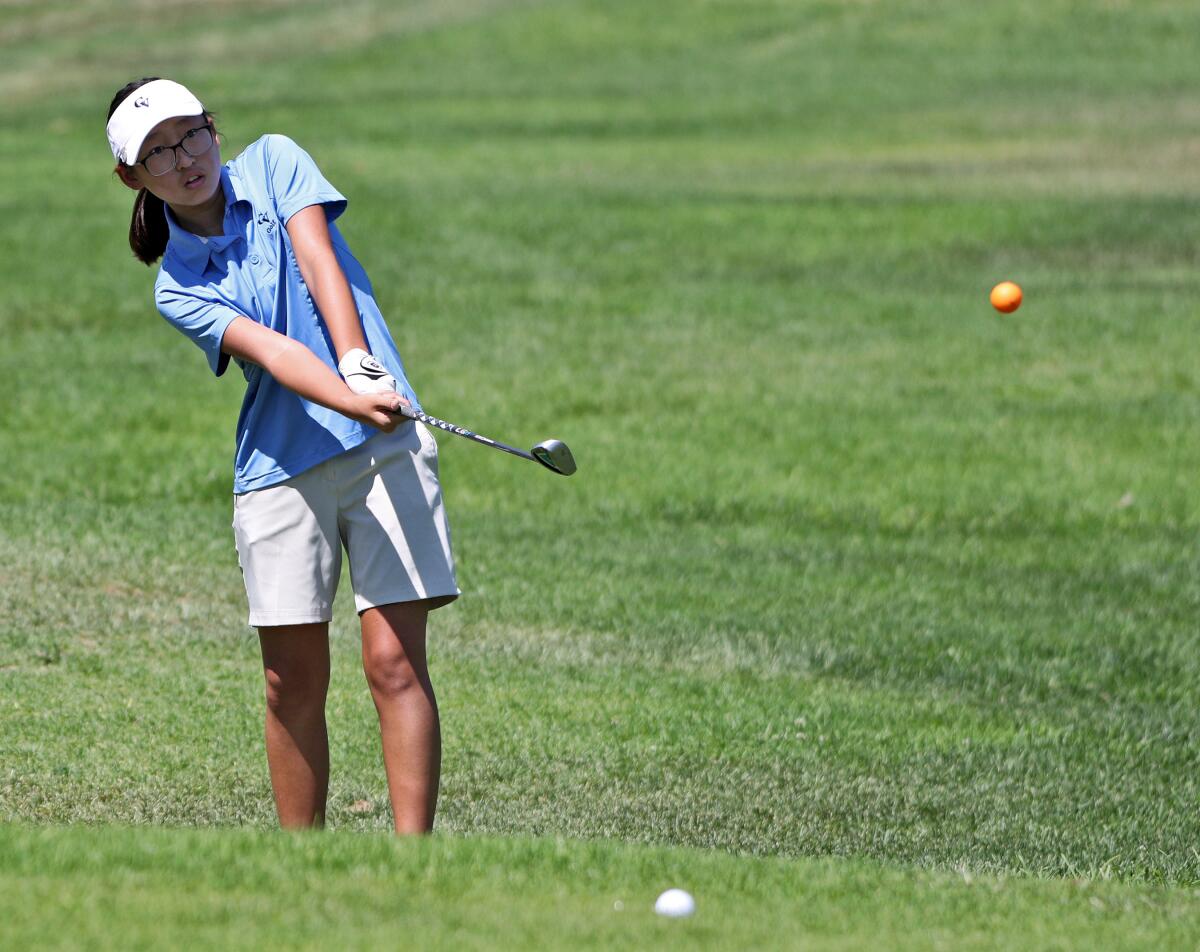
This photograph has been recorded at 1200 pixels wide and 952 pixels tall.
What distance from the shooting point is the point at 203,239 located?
5.11 meters

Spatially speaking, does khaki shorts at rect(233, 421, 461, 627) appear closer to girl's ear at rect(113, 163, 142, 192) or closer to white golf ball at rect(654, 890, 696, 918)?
girl's ear at rect(113, 163, 142, 192)

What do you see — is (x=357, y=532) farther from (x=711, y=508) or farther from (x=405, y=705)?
(x=711, y=508)

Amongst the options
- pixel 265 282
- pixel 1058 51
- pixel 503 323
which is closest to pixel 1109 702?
pixel 265 282

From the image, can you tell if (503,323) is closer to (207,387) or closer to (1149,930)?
(207,387)

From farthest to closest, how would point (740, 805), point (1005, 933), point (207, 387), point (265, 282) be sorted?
point (207, 387) < point (740, 805) < point (265, 282) < point (1005, 933)

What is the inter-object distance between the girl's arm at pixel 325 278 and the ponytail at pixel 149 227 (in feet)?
1.28

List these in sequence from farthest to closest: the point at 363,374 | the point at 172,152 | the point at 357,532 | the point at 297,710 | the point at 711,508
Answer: the point at 711,508
the point at 297,710
the point at 357,532
the point at 172,152
the point at 363,374

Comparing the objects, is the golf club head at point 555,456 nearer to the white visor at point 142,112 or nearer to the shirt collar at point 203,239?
the shirt collar at point 203,239

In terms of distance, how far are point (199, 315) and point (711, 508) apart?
23.1 ft

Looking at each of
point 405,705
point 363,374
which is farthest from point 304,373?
point 405,705

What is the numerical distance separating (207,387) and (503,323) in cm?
303

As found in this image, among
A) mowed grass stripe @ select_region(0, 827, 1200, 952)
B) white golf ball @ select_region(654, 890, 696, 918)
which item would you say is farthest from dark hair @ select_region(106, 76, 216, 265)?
white golf ball @ select_region(654, 890, 696, 918)

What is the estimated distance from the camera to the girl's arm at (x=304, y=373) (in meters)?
4.83

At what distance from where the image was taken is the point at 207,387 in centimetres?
1408
